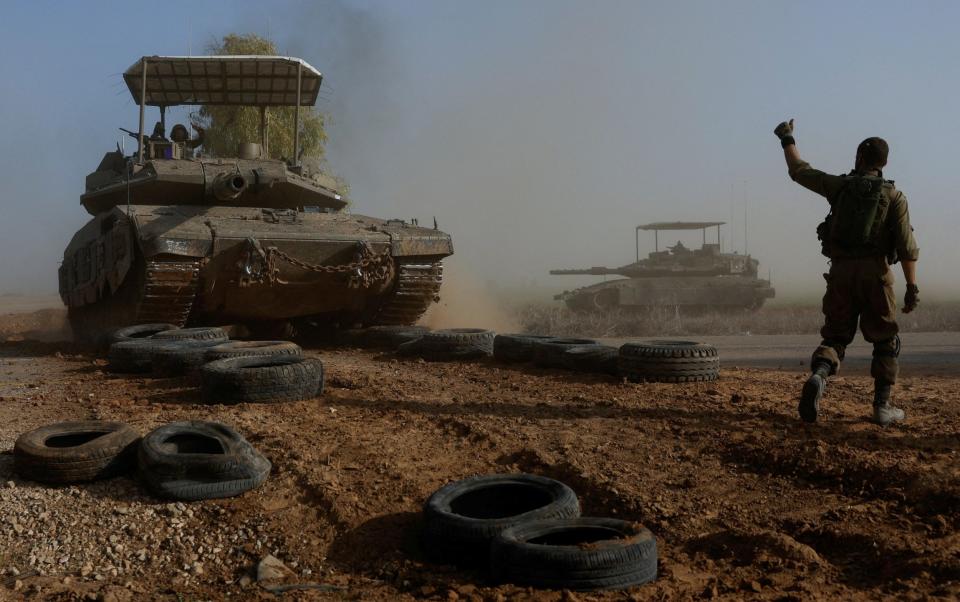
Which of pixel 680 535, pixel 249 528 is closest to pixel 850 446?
pixel 680 535

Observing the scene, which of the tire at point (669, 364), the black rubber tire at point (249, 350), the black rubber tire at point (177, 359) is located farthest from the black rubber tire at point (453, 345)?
the black rubber tire at point (177, 359)

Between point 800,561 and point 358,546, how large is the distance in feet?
5.71

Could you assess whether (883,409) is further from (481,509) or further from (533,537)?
(533,537)

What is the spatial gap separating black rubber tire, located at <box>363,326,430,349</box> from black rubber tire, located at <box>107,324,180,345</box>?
7.90ft

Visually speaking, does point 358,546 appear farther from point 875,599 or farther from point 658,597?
point 875,599

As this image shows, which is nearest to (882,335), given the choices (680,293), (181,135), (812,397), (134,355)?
(812,397)

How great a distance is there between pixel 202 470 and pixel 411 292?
7.18 metres

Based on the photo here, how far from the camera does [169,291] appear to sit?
388 inches

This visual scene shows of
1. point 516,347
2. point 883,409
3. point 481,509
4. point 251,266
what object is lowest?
point 481,509

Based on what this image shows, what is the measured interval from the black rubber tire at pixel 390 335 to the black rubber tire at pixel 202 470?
582 centimetres

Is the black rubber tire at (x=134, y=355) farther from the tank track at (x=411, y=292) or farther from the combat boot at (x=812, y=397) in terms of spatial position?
the combat boot at (x=812, y=397)

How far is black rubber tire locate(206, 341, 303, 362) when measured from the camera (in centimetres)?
779

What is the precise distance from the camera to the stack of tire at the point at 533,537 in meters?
3.21

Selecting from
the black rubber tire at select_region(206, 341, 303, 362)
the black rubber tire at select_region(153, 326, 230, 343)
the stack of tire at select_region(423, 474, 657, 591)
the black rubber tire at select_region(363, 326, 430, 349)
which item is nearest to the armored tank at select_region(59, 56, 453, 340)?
the black rubber tire at select_region(363, 326, 430, 349)
